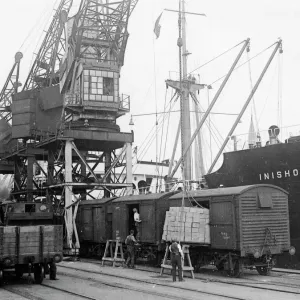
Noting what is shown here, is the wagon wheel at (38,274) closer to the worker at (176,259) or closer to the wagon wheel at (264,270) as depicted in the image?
the worker at (176,259)

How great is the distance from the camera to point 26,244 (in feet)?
52.6

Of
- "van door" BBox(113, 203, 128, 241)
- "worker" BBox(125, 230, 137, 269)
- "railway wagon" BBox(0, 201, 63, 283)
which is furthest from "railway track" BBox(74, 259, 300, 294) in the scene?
"van door" BBox(113, 203, 128, 241)

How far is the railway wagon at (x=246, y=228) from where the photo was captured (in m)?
18.0

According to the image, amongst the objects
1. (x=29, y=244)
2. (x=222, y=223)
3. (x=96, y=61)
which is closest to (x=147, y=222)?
(x=222, y=223)

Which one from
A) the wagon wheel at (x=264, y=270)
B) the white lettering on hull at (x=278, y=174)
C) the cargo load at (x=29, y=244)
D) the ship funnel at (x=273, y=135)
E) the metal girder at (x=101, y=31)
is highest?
the metal girder at (x=101, y=31)

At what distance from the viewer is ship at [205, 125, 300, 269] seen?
22.2m

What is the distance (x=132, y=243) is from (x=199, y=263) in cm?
381

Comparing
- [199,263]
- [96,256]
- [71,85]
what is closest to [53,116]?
[71,85]

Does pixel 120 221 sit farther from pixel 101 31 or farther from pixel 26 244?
pixel 101 31

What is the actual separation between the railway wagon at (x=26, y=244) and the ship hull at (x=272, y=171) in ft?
37.8

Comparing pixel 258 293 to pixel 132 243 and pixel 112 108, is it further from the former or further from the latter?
pixel 112 108

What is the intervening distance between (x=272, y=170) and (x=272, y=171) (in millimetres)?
52

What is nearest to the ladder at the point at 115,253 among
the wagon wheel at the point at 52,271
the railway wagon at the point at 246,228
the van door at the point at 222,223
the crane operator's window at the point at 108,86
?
the railway wagon at the point at 246,228

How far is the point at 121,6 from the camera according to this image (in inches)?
1390
